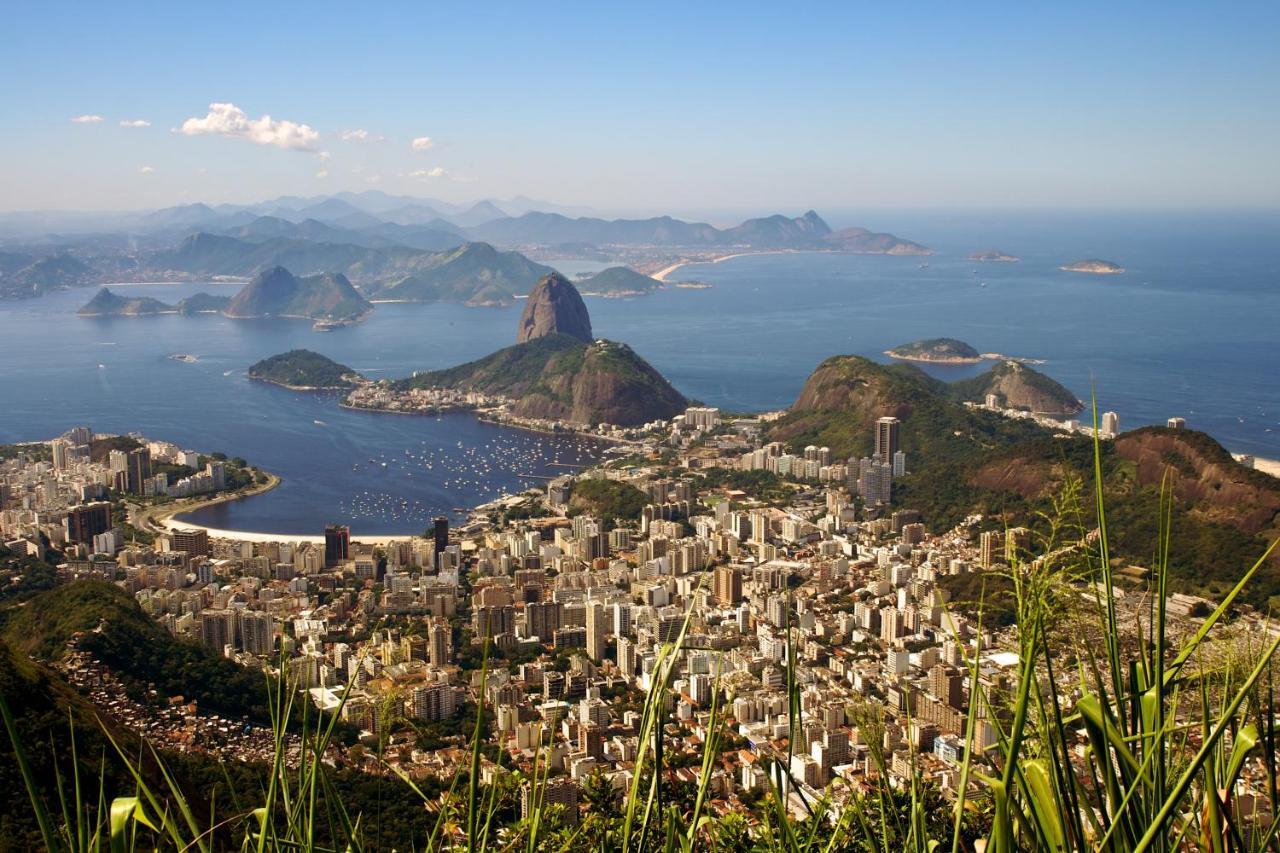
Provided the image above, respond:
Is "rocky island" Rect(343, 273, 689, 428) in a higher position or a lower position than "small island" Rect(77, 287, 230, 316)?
lower

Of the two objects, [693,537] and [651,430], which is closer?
[693,537]

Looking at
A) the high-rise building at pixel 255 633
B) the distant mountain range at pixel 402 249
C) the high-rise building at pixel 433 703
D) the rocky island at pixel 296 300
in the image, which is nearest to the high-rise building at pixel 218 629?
the high-rise building at pixel 255 633

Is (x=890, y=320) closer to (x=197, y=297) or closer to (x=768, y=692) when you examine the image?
(x=197, y=297)

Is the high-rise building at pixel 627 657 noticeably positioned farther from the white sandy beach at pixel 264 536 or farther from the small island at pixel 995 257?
the small island at pixel 995 257

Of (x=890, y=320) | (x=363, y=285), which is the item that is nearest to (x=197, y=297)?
(x=363, y=285)

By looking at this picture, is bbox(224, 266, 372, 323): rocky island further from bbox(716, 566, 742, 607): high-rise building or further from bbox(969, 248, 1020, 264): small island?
bbox(716, 566, 742, 607): high-rise building

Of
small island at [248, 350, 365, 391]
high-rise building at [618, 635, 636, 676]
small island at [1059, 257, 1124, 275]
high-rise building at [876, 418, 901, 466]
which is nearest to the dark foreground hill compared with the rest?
high-rise building at [876, 418, 901, 466]
